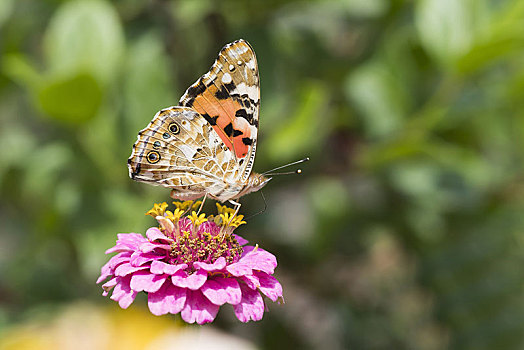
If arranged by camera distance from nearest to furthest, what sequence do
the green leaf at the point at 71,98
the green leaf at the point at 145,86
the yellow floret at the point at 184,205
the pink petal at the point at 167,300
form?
the pink petal at the point at 167,300
the yellow floret at the point at 184,205
the green leaf at the point at 71,98
the green leaf at the point at 145,86

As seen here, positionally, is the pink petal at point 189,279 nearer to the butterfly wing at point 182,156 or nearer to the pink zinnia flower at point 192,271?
the pink zinnia flower at point 192,271

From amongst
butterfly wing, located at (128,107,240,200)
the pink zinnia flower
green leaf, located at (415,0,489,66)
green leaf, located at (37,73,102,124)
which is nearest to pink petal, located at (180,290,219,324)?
the pink zinnia flower

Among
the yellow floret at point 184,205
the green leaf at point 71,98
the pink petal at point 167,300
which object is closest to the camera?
the pink petal at point 167,300

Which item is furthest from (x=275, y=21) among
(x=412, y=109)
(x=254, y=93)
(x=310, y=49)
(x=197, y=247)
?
(x=197, y=247)

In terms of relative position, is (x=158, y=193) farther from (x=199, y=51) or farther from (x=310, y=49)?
(x=310, y=49)

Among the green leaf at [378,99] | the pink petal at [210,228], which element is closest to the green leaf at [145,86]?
the green leaf at [378,99]

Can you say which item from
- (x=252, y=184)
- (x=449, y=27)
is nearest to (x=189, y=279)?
(x=252, y=184)
